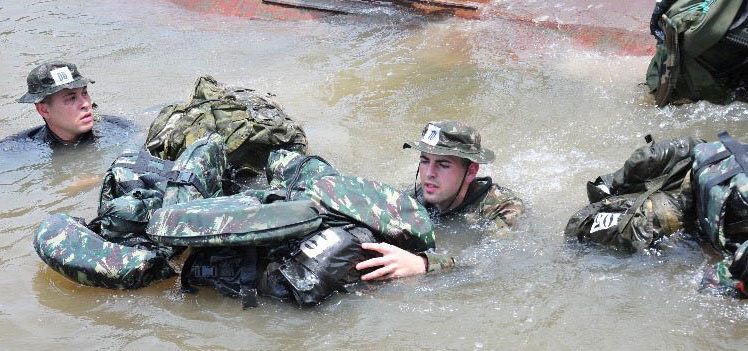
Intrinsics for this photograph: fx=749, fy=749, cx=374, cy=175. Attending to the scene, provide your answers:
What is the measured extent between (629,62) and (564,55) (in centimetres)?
69

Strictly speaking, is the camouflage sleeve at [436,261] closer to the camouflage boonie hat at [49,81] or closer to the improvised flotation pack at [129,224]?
the improvised flotation pack at [129,224]

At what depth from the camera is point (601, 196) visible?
4.71 metres

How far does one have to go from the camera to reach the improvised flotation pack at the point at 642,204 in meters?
4.17

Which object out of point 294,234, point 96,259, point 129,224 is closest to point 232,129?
point 129,224

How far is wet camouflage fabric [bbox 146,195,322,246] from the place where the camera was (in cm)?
373

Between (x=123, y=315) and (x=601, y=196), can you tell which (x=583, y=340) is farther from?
(x=123, y=315)

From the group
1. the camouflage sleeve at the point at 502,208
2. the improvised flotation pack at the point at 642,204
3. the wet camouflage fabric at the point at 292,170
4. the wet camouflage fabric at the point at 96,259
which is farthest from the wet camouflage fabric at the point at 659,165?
the wet camouflage fabric at the point at 96,259

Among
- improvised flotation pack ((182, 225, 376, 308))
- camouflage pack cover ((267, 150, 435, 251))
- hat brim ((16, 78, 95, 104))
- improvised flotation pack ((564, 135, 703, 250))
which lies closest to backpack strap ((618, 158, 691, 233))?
improvised flotation pack ((564, 135, 703, 250))

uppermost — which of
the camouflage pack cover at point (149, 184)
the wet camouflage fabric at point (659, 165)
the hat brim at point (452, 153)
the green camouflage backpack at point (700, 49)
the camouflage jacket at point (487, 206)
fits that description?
the green camouflage backpack at point (700, 49)

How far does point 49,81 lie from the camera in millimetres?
6246

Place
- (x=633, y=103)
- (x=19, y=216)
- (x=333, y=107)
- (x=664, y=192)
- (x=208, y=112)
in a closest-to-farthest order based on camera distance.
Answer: (x=664, y=192), (x=19, y=216), (x=208, y=112), (x=633, y=103), (x=333, y=107)

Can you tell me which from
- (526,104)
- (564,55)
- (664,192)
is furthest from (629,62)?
(664,192)

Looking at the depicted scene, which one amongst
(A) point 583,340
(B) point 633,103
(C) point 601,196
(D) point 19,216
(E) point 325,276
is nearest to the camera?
(A) point 583,340

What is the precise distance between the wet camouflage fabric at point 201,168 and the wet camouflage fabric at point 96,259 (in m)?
0.47
